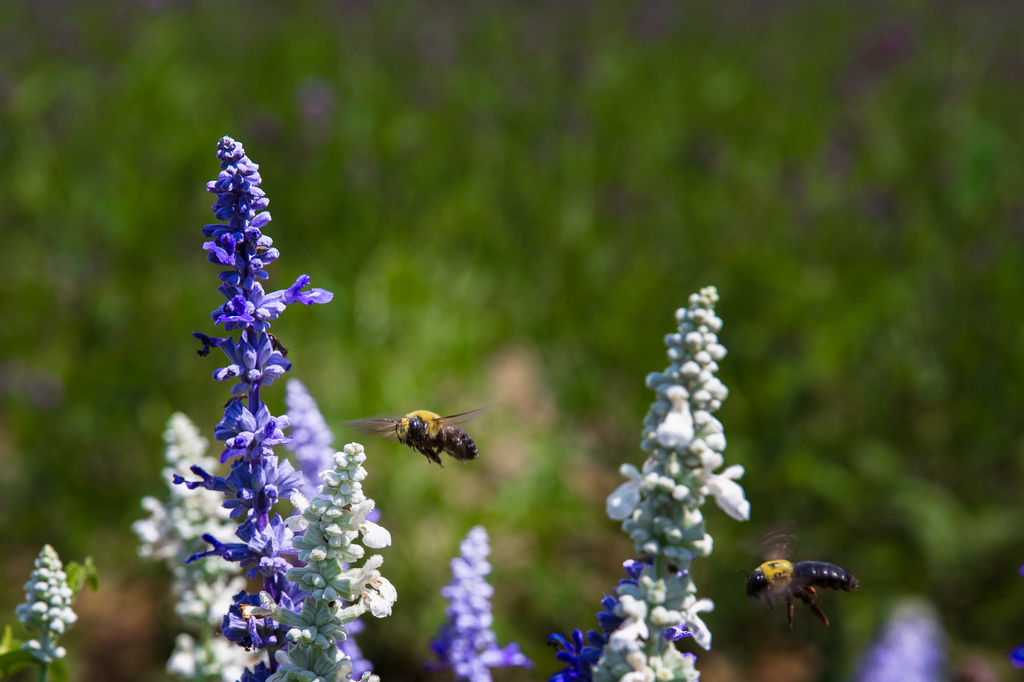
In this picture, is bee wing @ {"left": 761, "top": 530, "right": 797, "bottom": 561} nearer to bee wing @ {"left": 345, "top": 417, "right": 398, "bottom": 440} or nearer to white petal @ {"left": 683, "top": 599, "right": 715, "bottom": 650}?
white petal @ {"left": 683, "top": 599, "right": 715, "bottom": 650}

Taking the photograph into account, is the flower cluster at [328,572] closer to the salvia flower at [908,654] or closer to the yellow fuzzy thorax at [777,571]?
the yellow fuzzy thorax at [777,571]

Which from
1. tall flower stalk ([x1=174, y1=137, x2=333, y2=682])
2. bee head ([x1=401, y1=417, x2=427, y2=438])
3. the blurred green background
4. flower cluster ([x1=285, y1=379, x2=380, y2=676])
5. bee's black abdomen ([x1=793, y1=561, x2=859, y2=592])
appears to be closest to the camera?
tall flower stalk ([x1=174, y1=137, x2=333, y2=682])

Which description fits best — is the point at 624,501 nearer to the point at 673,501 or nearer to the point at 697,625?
the point at 673,501

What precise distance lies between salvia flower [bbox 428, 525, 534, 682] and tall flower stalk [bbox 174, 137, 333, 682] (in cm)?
28

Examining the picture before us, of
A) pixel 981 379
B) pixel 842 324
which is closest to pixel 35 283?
pixel 842 324

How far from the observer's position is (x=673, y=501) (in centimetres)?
77

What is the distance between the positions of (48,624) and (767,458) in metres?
3.75

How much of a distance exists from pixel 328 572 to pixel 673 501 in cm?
32

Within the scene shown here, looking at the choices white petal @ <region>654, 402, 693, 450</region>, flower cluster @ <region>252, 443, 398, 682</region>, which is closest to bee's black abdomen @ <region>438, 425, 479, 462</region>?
flower cluster @ <region>252, 443, 398, 682</region>

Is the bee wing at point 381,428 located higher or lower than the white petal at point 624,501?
higher

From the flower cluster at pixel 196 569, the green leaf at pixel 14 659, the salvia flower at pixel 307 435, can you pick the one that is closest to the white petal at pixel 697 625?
the salvia flower at pixel 307 435

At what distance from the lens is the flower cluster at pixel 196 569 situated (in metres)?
1.13

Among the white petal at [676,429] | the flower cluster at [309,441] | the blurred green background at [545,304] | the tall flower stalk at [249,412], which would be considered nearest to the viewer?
the white petal at [676,429]

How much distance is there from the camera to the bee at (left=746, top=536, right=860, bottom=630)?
1.18 metres
